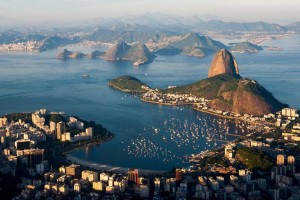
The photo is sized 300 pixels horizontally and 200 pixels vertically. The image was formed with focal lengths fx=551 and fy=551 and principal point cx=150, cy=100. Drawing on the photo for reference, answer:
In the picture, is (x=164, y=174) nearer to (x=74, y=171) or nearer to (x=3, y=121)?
(x=74, y=171)

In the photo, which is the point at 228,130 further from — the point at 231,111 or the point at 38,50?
the point at 38,50

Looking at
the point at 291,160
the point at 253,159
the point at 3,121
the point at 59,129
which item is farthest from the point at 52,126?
the point at 291,160

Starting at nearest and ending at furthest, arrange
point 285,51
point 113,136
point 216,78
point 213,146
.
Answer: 1. point 213,146
2. point 113,136
3. point 216,78
4. point 285,51

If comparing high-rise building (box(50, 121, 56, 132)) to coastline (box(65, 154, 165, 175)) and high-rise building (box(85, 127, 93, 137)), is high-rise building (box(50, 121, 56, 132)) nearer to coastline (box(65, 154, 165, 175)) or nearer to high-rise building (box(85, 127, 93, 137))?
high-rise building (box(85, 127, 93, 137))

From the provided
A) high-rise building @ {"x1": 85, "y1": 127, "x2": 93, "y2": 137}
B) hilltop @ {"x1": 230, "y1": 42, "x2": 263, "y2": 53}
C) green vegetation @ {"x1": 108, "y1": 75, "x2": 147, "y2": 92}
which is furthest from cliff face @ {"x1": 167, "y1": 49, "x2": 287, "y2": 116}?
hilltop @ {"x1": 230, "y1": 42, "x2": 263, "y2": 53}

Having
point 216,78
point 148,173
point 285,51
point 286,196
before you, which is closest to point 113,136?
point 148,173

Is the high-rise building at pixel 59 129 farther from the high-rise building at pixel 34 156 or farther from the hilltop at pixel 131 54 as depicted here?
the hilltop at pixel 131 54
